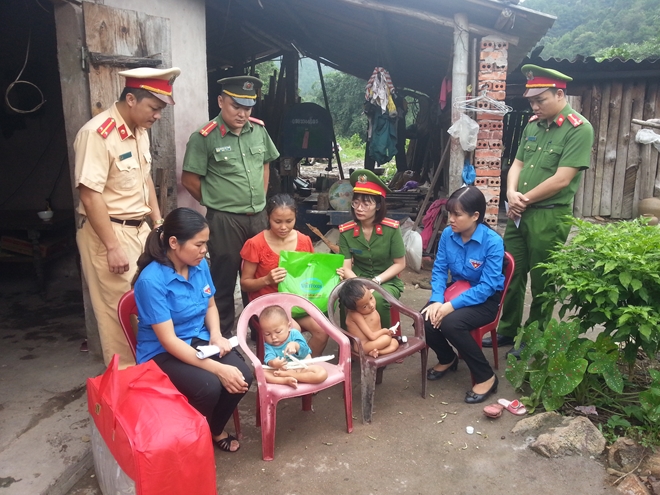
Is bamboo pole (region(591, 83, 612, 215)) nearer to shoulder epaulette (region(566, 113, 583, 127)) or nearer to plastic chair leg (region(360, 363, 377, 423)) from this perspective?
shoulder epaulette (region(566, 113, 583, 127))

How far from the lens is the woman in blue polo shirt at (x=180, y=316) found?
8.33 ft

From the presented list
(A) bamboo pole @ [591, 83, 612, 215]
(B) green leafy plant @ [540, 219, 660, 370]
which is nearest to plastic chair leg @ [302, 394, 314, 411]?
(B) green leafy plant @ [540, 219, 660, 370]

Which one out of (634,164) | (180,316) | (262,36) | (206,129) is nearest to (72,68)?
(206,129)

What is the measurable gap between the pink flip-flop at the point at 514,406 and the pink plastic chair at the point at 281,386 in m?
0.95

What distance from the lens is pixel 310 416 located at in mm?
3270

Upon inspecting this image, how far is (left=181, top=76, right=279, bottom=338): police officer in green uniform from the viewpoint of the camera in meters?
3.83

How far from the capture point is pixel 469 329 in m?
3.39

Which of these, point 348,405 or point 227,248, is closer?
point 348,405

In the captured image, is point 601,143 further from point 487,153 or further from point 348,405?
point 348,405

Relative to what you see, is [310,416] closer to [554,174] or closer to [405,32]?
[554,174]

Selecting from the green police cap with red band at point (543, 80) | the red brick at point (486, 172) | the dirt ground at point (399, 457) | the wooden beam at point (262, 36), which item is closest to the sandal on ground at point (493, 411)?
the dirt ground at point (399, 457)

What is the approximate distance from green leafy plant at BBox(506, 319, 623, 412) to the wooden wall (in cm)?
685

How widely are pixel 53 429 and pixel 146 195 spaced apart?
4.70 feet

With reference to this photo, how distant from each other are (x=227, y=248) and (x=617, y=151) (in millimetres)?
7716
